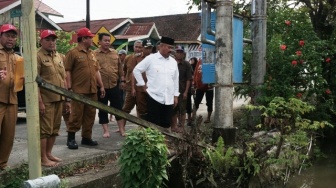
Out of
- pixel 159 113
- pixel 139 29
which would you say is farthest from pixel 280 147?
pixel 139 29

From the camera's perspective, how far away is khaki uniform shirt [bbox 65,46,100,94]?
5832mm

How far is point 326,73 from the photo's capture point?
8570 mm

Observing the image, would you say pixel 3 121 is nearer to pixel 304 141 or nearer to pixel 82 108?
pixel 82 108

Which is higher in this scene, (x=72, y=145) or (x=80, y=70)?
(x=80, y=70)

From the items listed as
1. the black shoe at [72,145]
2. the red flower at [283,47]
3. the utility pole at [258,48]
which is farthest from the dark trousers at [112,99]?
the red flower at [283,47]

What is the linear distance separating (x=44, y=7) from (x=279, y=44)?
20477 mm

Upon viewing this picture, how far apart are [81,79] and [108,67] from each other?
3.61ft

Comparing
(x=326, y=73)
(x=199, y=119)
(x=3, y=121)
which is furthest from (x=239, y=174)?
(x=326, y=73)

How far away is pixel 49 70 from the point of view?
192 inches

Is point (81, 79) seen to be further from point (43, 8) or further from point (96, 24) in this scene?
point (96, 24)

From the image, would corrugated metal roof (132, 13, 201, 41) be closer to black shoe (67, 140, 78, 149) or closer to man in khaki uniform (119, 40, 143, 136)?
man in khaki uniform (119, 40, 143, 136)

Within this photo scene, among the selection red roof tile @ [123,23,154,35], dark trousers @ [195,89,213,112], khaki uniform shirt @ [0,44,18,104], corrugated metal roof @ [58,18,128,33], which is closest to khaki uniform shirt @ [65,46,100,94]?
khaki uniform shirt @ [0,44,18,104]

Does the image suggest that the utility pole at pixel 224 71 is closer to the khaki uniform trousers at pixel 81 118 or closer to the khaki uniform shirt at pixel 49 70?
the khaki uniform trousers at pixel 81 118

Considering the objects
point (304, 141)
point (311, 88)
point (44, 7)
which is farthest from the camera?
point (44, 7)
